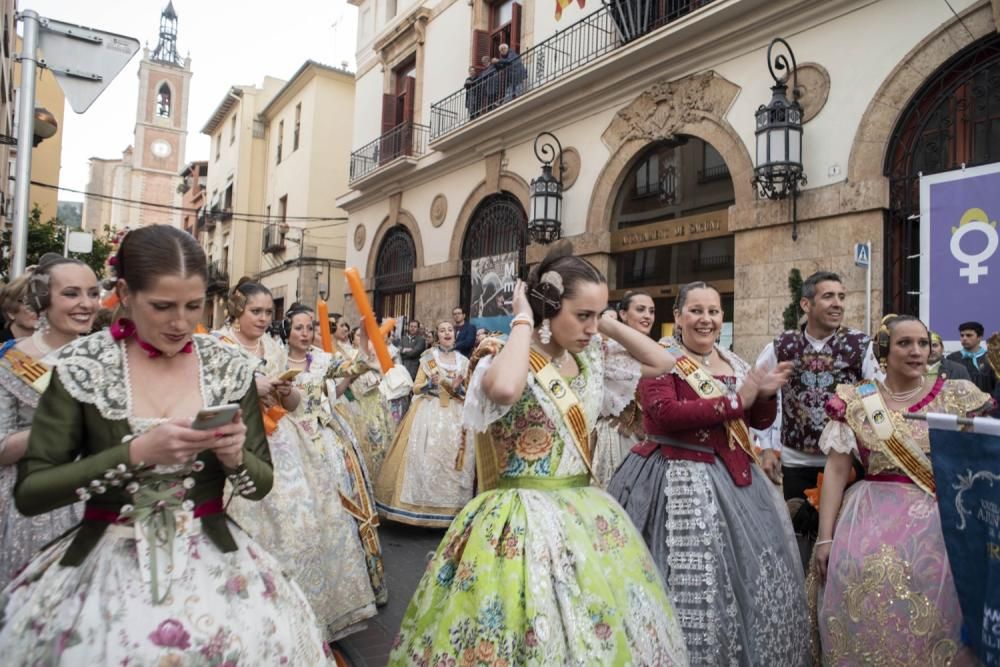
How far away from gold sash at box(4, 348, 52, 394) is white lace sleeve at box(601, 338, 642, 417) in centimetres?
216

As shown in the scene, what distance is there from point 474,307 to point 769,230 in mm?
7081

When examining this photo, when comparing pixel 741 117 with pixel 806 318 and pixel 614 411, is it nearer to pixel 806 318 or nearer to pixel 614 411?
pixel 806 318

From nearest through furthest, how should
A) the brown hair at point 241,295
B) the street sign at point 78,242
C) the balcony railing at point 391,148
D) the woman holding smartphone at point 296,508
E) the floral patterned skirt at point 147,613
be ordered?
the floral patterned skirt at point 147,613 → the woman holding smartphone at point 296,508 → the brown hair at point 241,295 → the street sign at point 78,242 → the balcony railing at point 391,148

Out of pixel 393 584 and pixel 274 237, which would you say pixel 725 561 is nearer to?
pixel 393 584

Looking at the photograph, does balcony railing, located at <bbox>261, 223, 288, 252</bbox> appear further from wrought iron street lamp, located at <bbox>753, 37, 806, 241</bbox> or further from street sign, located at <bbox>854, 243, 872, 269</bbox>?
street sign, located at <bbox>854, 243, 872, 269</bbox>

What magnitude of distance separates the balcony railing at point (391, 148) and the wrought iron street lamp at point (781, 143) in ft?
31.5

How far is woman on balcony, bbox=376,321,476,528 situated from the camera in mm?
6809

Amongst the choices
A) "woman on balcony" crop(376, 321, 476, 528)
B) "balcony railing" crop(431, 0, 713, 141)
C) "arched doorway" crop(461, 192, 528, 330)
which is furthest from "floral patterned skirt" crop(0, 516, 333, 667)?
"arched doorway" crop(461, 192, 528, 330)

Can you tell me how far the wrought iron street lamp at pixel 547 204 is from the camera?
12.5m

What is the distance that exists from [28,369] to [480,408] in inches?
68.9

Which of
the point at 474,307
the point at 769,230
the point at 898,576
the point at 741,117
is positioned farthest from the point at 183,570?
the point at 474,307

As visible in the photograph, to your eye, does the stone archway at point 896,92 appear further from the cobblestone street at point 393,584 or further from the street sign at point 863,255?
the cobblestone street at point 393,584

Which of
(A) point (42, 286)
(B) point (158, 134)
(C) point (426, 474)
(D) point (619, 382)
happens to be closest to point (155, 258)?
(A) point (42, 286)

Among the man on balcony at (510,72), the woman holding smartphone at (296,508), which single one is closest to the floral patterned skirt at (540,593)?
the woman holding smartphone at (296,508)
